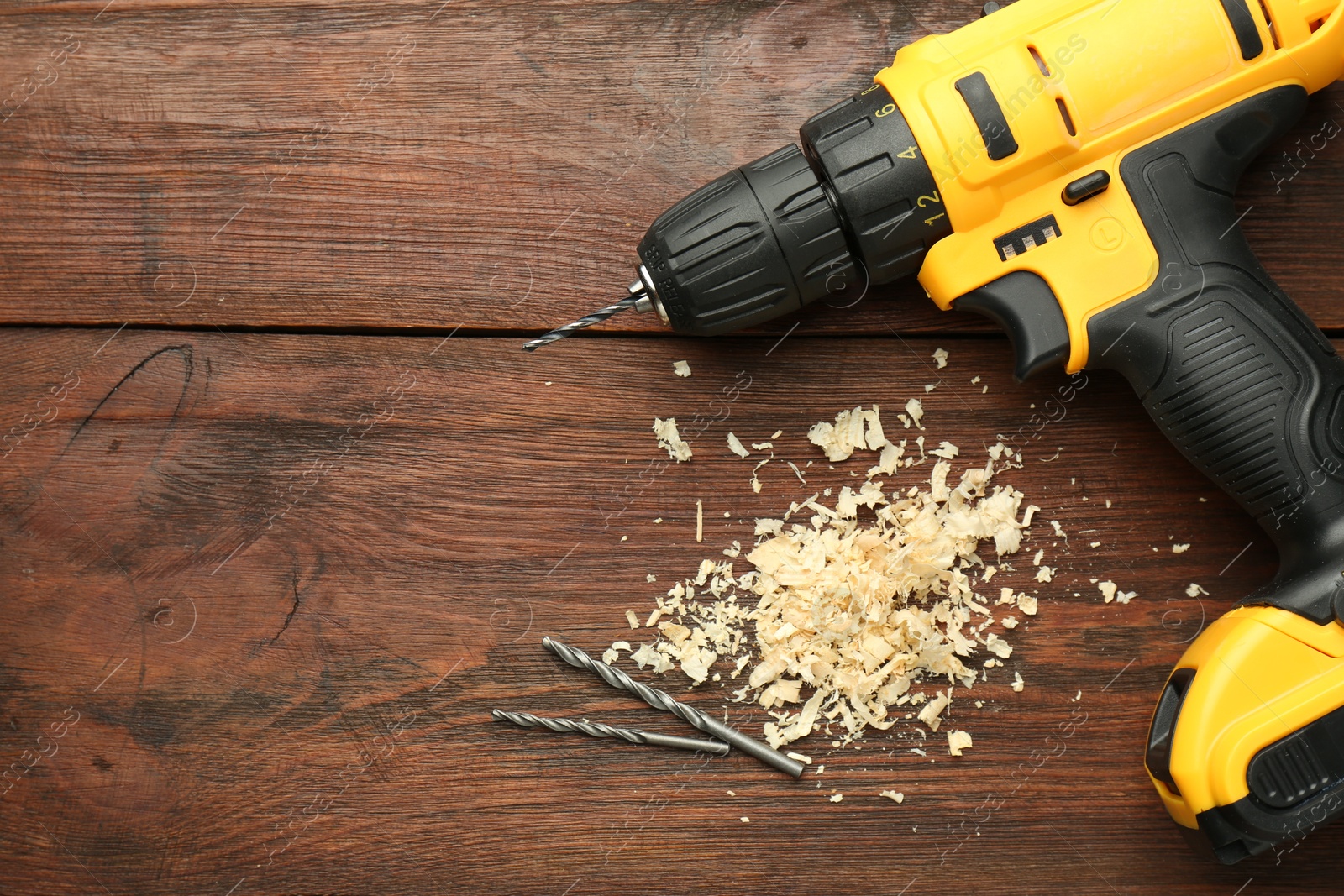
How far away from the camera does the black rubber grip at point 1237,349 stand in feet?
2.47

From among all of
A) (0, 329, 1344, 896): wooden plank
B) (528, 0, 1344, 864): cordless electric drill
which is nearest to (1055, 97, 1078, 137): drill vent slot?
(528, 0, 1344, 864): cordless electric drill

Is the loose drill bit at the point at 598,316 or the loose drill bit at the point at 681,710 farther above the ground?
the loose drill bit at the point at 598,316

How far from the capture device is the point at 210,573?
3.10 ft

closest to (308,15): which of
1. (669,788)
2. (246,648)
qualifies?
(246,648)

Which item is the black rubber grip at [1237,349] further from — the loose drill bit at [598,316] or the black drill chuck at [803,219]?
the loose drill bit at [598,316]

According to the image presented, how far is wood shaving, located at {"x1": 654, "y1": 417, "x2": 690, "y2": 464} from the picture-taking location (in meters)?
0.92

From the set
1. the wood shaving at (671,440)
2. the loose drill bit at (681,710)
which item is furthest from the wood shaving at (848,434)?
the loose drill bit at (681,710)

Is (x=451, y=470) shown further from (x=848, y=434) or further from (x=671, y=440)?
(x=848, y=434)

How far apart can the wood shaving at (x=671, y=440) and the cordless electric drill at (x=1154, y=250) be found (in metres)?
0.15

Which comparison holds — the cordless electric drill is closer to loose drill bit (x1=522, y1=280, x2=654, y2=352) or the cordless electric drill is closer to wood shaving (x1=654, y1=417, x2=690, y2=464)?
loose drill bit (x1=522, y1=280, x2=654, y2=352)

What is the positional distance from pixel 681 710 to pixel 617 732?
0.07 meters

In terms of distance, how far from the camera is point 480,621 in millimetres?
928

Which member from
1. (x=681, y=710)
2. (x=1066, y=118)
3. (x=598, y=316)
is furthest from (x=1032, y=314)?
(x=681, y=710)

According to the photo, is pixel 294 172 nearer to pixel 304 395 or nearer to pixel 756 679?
pixel 304 395
